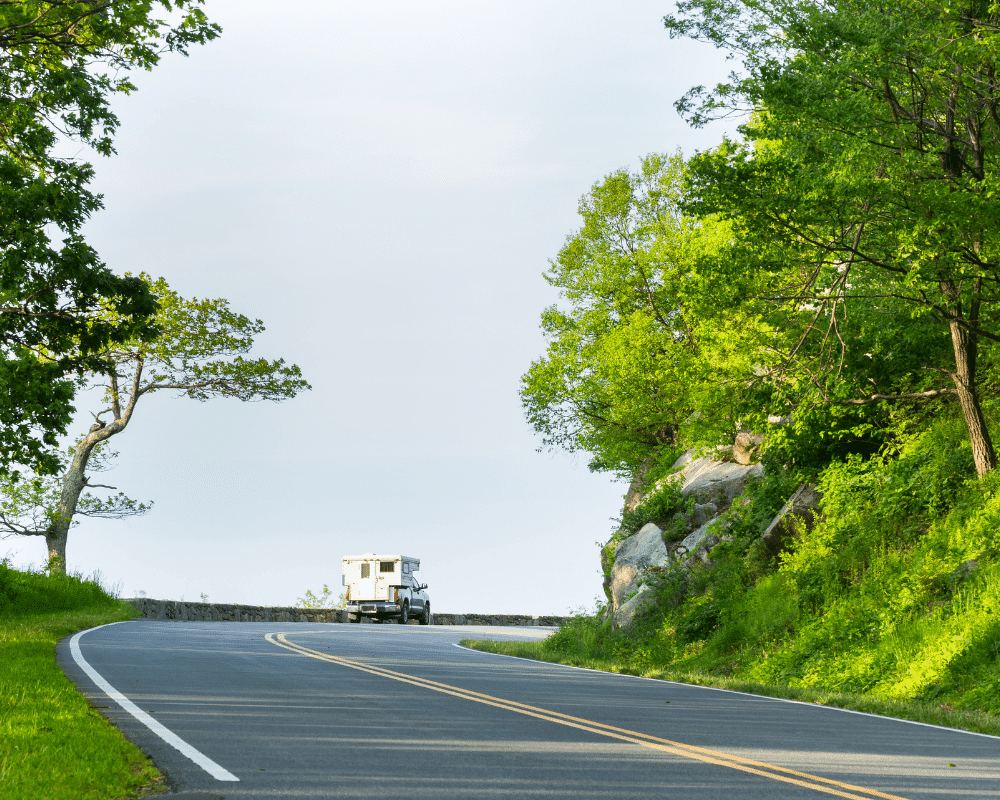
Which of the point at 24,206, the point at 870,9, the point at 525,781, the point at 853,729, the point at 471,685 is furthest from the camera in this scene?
the point at 24,206

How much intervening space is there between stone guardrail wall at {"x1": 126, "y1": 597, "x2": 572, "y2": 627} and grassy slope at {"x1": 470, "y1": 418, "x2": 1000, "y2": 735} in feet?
37.9

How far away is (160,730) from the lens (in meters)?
Answer: 8.16

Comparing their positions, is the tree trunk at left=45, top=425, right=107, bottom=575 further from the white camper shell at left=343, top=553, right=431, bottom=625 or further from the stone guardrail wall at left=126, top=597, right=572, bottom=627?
the white camper shell at left=343, top=553, right=431, bottom=625

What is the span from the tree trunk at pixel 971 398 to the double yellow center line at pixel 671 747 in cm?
1039

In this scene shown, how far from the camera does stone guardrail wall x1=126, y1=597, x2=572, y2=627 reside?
34656 millimetres

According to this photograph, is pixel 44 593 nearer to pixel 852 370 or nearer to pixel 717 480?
pixel 717 480

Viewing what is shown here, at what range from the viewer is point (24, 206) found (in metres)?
16.9

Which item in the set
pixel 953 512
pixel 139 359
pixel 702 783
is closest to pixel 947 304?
pixel 953 512

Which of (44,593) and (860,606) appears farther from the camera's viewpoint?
(44,593)

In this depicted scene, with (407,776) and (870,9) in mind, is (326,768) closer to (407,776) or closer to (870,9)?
(407,776)

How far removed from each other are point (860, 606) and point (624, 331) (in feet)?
58.0

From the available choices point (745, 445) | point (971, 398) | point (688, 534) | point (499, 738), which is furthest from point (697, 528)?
point (499, 738)

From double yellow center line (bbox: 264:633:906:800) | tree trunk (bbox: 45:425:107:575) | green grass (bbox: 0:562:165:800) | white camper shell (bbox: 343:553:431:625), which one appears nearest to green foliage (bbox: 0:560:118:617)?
tree trunk (bbox: 45:425:107:575)

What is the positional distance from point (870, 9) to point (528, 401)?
22265 millimetres
